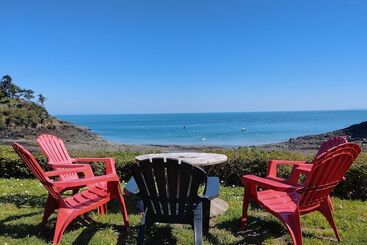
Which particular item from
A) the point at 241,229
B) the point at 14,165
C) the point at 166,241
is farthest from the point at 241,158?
the point at 14,165

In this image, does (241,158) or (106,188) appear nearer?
(106,188)

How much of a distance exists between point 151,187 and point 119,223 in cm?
141

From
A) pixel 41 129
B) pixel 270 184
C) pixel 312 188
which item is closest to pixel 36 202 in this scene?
pixel 270 184

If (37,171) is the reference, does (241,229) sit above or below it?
below

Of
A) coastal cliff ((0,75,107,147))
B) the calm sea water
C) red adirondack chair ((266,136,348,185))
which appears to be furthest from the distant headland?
red adirondack chair ((266,136,348,185))

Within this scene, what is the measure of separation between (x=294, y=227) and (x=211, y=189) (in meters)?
0.94

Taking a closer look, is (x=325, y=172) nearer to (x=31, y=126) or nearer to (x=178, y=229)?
(x=178, y=229)

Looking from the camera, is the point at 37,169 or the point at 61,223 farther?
the point at 37,169

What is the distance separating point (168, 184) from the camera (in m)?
3.86

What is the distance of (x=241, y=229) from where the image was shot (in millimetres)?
4879

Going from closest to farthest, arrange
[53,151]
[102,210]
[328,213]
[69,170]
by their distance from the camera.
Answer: [328,213] → [69,170] → [102,210] → [53,151]

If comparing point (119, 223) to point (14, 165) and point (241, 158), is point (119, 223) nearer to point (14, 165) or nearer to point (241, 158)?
point (241, 158)

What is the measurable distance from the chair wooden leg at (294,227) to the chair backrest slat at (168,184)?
3.18ft

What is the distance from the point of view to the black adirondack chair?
3.76 metres
